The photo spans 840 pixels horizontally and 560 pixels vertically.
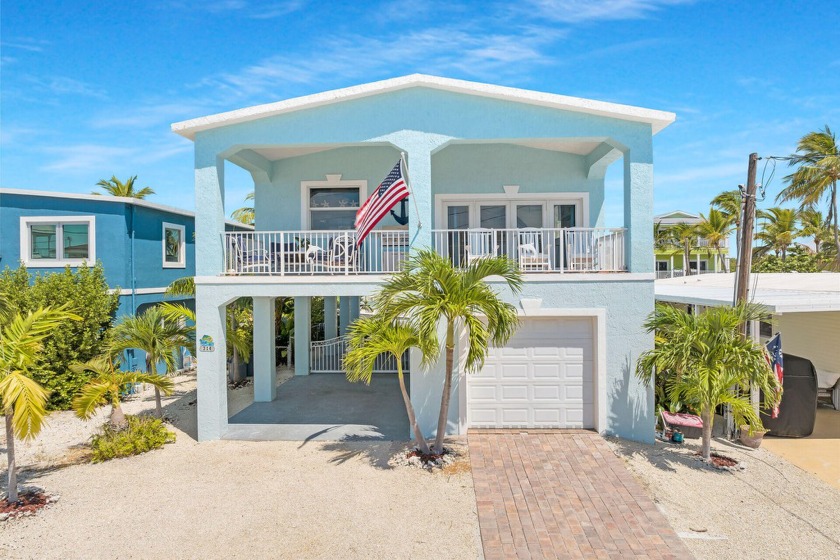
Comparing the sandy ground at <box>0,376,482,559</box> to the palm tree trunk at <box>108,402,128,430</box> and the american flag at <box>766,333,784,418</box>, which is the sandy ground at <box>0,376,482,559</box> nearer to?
the palm tree trunk at <box>108,402,128,430</box>

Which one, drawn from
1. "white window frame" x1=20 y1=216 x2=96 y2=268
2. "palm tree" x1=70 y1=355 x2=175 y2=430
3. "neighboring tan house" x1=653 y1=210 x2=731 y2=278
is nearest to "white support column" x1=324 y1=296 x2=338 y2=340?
"palm tree" x1=70 y1=355 x2=175 y2=430

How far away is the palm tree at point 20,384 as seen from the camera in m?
6.11

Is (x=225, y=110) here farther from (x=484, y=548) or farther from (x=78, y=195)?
(x=484, y=548)

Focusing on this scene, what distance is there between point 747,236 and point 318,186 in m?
9.83

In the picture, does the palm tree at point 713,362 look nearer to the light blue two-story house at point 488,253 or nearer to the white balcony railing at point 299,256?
the light blue two-story house at point 488,253

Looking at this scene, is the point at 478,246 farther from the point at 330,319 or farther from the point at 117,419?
the point at 117,419

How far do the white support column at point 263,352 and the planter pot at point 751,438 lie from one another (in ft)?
35.0

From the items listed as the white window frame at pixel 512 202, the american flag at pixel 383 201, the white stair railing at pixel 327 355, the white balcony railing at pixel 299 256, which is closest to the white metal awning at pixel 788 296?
the white window frame at pixel 512 202

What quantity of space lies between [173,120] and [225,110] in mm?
1124

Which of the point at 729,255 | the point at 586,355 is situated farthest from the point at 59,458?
the point at 729,255

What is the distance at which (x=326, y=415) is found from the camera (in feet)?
36.2

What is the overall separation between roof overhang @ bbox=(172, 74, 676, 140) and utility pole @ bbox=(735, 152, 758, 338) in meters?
2.06

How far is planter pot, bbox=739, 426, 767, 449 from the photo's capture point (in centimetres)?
891

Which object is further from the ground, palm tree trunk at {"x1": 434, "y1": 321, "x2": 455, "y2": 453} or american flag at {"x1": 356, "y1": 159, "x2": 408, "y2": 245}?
american flag at {"x1": 356, "y1": 159, "x2": 408, "y2": 245}
